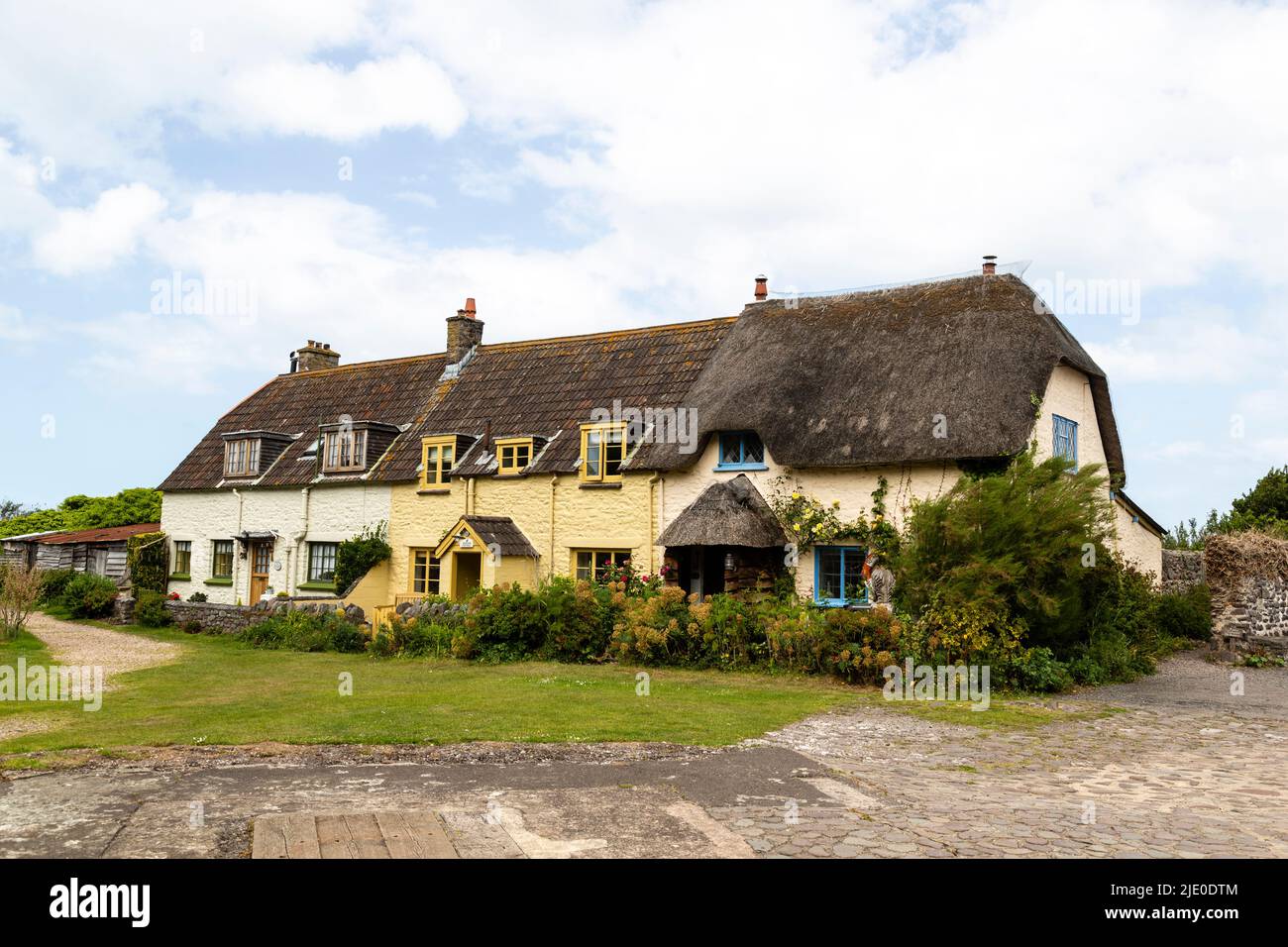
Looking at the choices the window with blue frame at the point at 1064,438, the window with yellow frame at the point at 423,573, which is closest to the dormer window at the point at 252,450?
the window with yellow frame at the point at 423,573

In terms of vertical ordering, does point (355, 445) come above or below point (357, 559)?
above

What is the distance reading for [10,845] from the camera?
582 centimetres

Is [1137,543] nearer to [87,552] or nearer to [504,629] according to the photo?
[504,629]

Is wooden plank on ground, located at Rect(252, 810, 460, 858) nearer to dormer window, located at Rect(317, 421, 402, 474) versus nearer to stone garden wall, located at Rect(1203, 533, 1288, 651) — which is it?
stone garden wall, located at Rect(1203, 533, 1288, 651)

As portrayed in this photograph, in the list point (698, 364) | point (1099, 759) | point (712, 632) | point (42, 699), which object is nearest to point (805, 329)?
point (698, 364)

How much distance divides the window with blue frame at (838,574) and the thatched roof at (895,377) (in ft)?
6.08

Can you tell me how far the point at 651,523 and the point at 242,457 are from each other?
13866 mm

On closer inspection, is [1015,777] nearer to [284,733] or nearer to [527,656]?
[284,733]

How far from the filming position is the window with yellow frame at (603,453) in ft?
75.4

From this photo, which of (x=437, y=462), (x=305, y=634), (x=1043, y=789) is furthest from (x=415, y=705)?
(x=437, y=462)

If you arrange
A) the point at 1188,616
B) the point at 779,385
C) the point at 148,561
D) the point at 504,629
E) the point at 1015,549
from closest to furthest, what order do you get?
the point at 1015,549 < the point at 504,629 < the point at 779,385 < the point at 1188,616 < the point at 148,561

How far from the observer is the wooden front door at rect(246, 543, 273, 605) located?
28.6 meters

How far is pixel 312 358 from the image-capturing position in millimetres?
33656

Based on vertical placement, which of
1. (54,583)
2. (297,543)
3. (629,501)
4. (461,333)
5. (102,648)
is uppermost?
(461,333)
